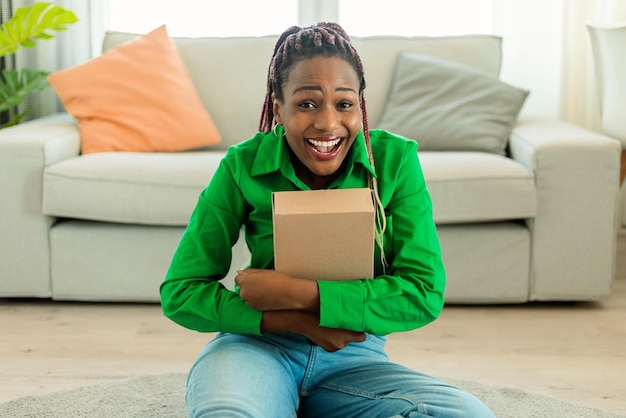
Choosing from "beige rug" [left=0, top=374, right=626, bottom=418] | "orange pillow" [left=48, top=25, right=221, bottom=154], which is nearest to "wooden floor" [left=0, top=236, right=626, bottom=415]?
"beige rug" [left=0, top=374, right=626, bottom=418]

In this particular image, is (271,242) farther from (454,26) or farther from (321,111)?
(454,26)

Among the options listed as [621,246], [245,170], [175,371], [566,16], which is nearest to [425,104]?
[566,16]

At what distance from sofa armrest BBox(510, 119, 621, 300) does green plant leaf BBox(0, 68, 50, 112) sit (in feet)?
5.81

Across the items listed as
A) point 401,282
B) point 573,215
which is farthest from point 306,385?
point 573,215

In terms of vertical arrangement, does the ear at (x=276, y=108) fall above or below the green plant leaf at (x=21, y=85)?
above

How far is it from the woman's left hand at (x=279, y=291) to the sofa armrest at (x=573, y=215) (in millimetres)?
1431

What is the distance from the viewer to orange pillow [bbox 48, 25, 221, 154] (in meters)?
2.92

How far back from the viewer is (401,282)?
137cm

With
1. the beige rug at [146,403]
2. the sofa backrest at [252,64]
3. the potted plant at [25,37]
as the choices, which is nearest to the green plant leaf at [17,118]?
the potted plant at [25,37]

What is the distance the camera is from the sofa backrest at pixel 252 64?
3.12m

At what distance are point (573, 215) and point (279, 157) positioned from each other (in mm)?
1422

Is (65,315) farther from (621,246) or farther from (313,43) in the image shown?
(621,246)

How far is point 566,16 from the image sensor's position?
3.47 m

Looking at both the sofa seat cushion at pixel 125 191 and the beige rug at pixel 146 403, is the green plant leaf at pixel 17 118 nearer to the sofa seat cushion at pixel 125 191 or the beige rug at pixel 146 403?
the sofa seat cushion at pixel 125 191
